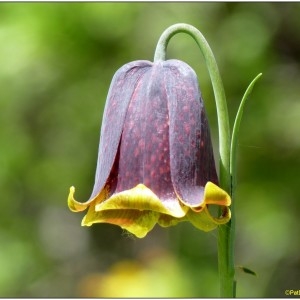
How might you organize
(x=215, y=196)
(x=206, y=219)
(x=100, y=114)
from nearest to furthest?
(x=215, y=196), (x=206, y=219), (x=100, y=114)

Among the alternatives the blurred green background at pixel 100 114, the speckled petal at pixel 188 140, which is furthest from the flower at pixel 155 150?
the blurred green background at pixel 100 114

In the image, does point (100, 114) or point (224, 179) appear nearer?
point (224, 179)

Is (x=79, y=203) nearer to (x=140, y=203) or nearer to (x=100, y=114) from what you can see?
(x=140, y=203)

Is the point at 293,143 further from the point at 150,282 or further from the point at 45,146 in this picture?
the point at 45,146

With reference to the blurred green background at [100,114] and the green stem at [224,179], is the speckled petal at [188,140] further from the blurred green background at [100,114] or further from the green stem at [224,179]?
the blurred green background at [100,114]

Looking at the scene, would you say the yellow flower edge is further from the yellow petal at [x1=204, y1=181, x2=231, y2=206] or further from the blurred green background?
the blurred green background

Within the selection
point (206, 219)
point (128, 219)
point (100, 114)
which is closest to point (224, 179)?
point (206, 219)
